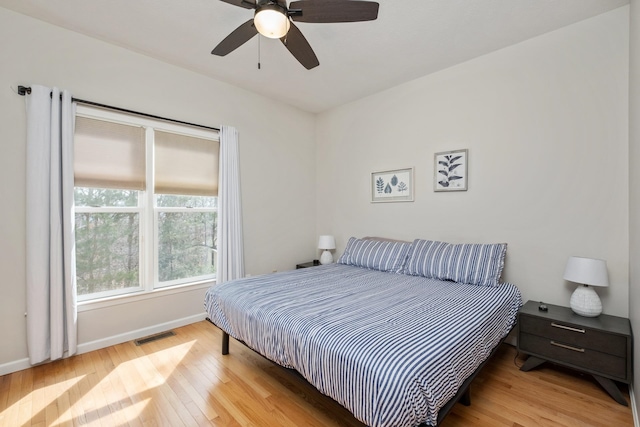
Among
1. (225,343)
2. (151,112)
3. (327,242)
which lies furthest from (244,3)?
(327,242)

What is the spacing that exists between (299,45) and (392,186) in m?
2.11

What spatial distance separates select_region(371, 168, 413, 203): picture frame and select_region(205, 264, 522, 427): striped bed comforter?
1.19 m

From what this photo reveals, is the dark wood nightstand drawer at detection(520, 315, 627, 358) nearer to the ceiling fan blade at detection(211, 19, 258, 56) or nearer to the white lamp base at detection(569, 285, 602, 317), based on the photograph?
the white lamp base at detection(569, 285, 602, 317)

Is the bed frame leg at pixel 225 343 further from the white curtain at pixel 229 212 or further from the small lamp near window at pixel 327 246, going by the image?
the small lamp near window at pixel 327 246

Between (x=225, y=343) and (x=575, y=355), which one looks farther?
(x=225, y=343)

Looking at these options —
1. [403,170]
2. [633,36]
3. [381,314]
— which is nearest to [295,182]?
[403,170]

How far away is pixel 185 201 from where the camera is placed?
336cm

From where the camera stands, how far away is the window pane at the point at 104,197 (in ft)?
8.81

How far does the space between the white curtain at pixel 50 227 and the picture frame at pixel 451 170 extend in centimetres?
356

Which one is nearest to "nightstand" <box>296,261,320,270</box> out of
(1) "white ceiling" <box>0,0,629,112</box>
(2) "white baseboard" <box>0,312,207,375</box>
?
(2) "white baseboard" <box>0,312,207,375</box>

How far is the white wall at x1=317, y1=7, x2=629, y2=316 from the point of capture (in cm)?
230

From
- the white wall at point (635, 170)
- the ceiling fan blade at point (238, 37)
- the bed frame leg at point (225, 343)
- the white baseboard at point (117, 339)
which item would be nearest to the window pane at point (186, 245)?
the white baseboard at point (117, 339)

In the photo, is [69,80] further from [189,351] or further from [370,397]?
[370,397]

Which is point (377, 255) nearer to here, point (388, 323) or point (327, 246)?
point (327, 246)
